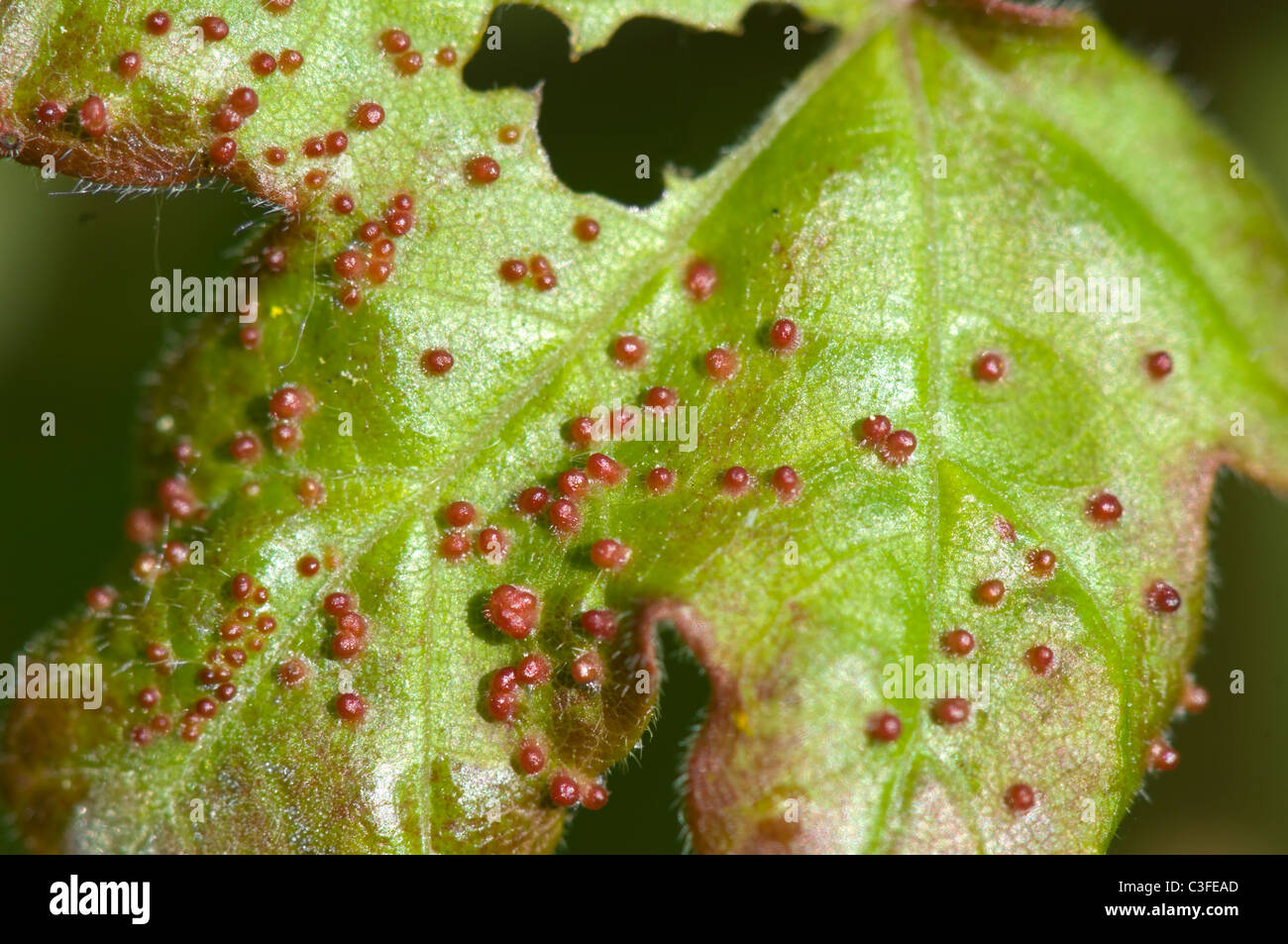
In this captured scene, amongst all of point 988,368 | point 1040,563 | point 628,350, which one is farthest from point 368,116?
point 1040,563

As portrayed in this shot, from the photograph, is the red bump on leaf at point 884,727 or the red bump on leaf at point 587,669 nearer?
the red bump on leaf at point 884,727

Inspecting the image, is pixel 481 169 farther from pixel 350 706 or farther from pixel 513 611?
pixel 350 706

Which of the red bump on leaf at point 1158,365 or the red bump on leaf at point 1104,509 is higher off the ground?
the red bump on leaf at point 1158,365

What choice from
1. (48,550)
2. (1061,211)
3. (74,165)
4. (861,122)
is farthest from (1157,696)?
(48,550)

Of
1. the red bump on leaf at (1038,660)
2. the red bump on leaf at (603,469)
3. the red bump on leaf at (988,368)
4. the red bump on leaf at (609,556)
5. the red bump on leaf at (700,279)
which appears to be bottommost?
the red bump on leaf at (1038,660)

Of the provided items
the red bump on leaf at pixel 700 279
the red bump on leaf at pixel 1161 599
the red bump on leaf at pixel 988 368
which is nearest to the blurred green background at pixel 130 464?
the red bump on leaf at pixel 1161 599

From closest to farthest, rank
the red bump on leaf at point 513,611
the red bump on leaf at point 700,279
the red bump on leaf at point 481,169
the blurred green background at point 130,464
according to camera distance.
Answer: the red bump on leaf at point 513,611 < the red bump on leaf at point 481,169 < the red bump on leaf at point 700,279 < the blurred green background at point 130,464

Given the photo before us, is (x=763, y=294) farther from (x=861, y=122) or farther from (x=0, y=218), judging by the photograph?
(x=0, y=218)

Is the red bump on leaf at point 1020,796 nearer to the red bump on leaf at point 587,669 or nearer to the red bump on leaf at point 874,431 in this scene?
the red bump on leaf at point 874,431
